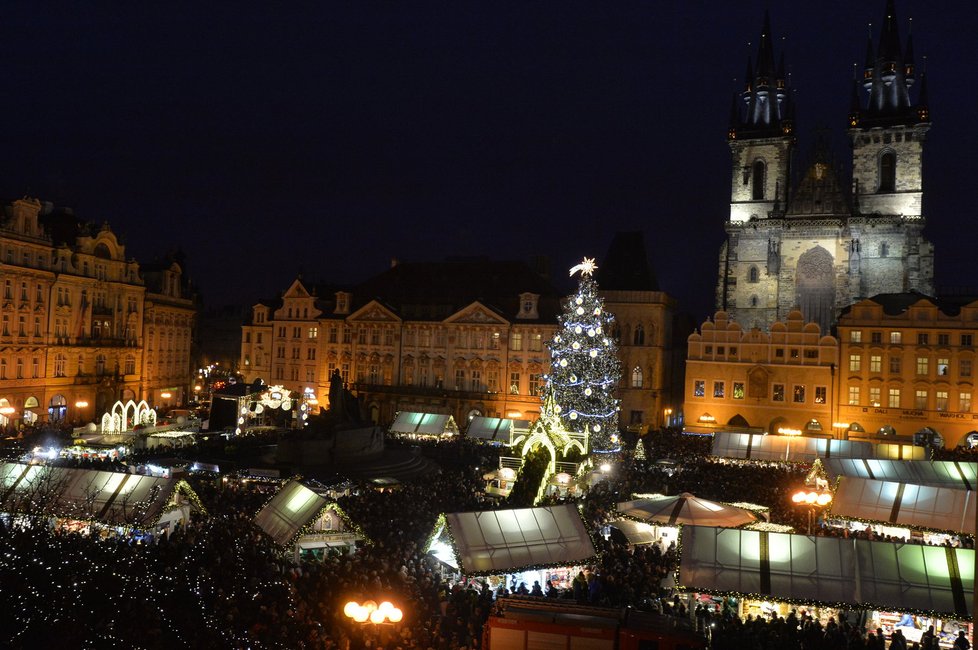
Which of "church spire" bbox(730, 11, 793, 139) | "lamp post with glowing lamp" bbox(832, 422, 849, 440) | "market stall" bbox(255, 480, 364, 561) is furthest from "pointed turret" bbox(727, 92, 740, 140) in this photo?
"market stall" bbox(255, 480, 364, 561)

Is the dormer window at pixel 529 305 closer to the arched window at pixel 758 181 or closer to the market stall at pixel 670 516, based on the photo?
the arched window at pixel 758 181

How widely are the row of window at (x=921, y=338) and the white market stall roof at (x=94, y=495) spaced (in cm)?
3994

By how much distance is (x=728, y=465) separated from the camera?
34.0 m

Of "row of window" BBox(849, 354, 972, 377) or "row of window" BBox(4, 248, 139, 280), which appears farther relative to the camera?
"row of window" BBox(4, 248, 139, 280)

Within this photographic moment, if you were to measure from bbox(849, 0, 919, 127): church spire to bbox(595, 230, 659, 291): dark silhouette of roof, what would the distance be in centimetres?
2010

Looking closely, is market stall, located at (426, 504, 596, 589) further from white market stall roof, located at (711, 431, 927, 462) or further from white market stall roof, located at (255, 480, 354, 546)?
white market stall roof, located at (711, 431, 927, 462)

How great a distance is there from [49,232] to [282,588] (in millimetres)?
44313

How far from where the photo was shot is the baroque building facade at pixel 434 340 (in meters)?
51.2

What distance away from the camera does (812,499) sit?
23.7 m

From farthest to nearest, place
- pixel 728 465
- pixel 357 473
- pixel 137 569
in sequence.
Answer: pixel 728 465 → pixel 357 473 → pixel 137 569

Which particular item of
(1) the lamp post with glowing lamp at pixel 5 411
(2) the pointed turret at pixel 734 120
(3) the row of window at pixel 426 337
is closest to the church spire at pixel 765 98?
(2) the pointed turret at pixel 734 120

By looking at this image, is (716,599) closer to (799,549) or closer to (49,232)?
(799,549)

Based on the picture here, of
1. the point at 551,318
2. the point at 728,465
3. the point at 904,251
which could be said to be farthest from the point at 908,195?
the point at 728,465

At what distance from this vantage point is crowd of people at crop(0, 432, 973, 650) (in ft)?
46.6
